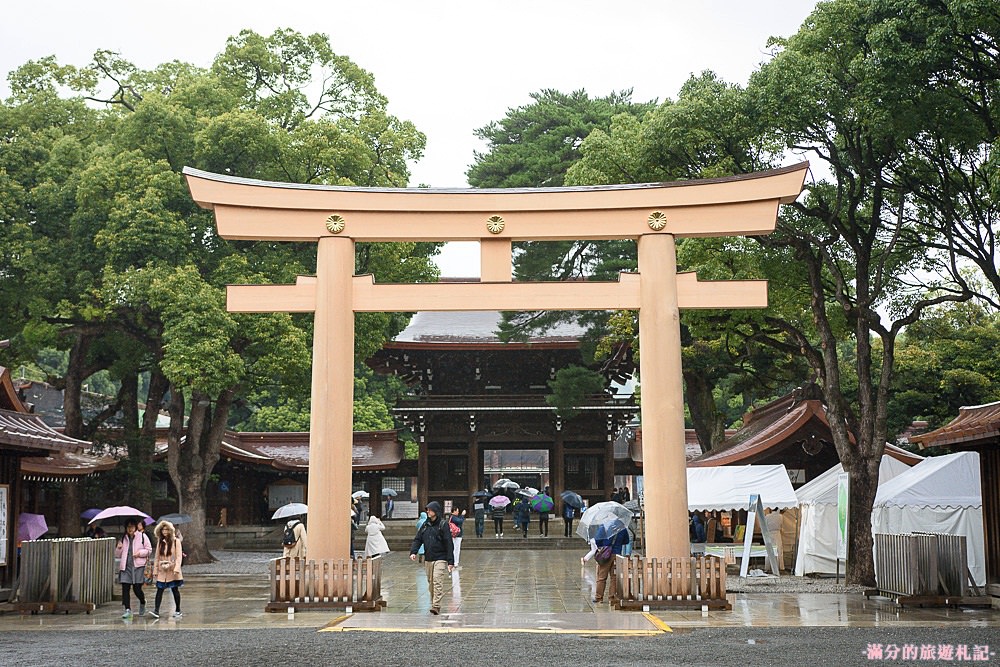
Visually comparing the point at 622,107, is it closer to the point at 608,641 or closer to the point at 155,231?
the point at 155,231

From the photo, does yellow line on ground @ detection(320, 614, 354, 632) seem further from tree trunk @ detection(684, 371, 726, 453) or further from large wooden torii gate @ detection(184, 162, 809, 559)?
tree trunk @ detection(684, 371, 726, 453)

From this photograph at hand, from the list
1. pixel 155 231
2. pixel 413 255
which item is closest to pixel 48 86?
pixel 155 231

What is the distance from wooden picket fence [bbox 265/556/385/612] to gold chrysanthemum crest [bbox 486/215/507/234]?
5.19 m

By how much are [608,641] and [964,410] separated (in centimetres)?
891

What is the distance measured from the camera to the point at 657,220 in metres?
15.3

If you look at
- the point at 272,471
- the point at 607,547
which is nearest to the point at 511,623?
the point at 607,547

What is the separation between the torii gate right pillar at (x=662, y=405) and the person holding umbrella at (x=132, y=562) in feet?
23.0

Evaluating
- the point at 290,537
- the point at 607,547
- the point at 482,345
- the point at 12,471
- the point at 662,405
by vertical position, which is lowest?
the point at 607,547

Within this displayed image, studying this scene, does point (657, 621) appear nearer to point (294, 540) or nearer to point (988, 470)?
point (988, 470)

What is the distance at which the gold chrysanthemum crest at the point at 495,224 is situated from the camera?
605 inches

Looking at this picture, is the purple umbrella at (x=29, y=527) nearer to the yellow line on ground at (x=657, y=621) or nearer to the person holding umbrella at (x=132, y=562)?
the person holding umbrella at (x=132, y=562)

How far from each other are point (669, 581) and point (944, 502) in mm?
6345

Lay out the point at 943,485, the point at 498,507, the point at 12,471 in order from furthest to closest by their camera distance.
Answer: the point at 498,507 → the point at 943,485 → the point at 12,471

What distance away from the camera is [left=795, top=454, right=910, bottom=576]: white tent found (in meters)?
20.2
